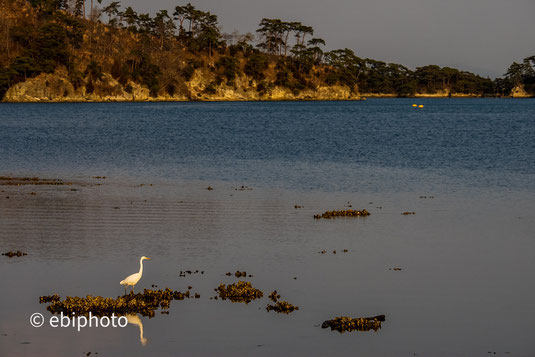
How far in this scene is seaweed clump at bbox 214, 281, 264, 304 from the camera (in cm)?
1784

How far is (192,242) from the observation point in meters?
24.3

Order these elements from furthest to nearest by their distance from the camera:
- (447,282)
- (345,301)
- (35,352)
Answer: (447,282), (345,301), (35,352)

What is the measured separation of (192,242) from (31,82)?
17573 cm

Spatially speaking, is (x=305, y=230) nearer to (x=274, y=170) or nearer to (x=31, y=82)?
(x=274, y=170)

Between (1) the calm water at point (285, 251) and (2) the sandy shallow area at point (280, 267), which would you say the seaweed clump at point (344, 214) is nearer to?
(2) the sandy shallow area at point (280, 267)

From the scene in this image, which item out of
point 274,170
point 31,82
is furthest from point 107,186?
point 31,82

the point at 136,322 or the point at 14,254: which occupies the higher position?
the point at 136,322

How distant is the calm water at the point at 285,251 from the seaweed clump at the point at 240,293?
0.40m

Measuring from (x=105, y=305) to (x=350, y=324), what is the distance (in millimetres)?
5994

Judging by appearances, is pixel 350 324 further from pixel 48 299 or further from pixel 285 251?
pixel 48 299

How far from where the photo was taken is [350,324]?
15.6 meters

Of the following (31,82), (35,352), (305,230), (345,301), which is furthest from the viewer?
(31,82)

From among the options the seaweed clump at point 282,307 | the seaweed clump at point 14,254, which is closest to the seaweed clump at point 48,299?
the seaweed clump at point 14,254

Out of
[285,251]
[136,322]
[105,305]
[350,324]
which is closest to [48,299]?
[105,305]
